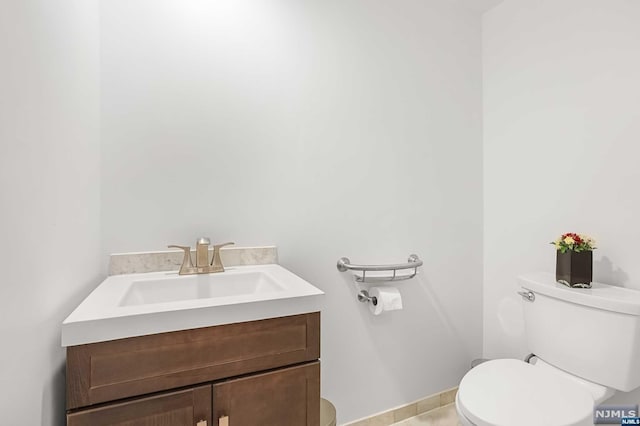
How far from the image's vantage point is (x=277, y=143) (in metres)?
1.55

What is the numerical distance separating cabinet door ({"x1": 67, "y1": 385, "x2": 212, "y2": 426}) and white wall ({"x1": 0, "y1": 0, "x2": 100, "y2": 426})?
0.12 metres

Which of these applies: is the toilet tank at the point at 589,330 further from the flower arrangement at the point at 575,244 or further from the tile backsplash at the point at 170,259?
the tile backsplash at the point at 170,259

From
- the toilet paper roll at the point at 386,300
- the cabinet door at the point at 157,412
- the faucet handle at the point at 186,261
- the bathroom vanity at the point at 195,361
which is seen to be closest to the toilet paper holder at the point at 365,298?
the toilet paper roll at the point at 386,300

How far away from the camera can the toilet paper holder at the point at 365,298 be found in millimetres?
1656

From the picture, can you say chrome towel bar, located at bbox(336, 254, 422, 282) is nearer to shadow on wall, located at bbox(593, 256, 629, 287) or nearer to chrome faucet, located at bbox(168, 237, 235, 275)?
chrome faucet, located at bbox(168, 237, 235, 275)

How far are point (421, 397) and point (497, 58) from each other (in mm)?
2092

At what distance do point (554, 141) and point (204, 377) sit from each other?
77.2 inches

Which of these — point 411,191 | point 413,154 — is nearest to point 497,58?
point 413,154

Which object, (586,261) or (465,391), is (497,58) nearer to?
(586,261)

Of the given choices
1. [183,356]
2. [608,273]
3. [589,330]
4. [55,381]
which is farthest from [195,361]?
[608,273]

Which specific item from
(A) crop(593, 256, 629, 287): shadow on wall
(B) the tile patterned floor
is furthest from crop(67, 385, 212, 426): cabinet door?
(A) crop(593, 256, 629, 287): shadow on wall

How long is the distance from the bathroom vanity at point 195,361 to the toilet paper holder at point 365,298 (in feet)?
2.24

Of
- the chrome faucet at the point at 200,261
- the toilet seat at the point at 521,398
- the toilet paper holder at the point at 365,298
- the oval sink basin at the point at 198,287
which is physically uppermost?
the chrome faucet at the point at 200,261

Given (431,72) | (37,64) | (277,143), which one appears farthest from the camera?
(431,72)
